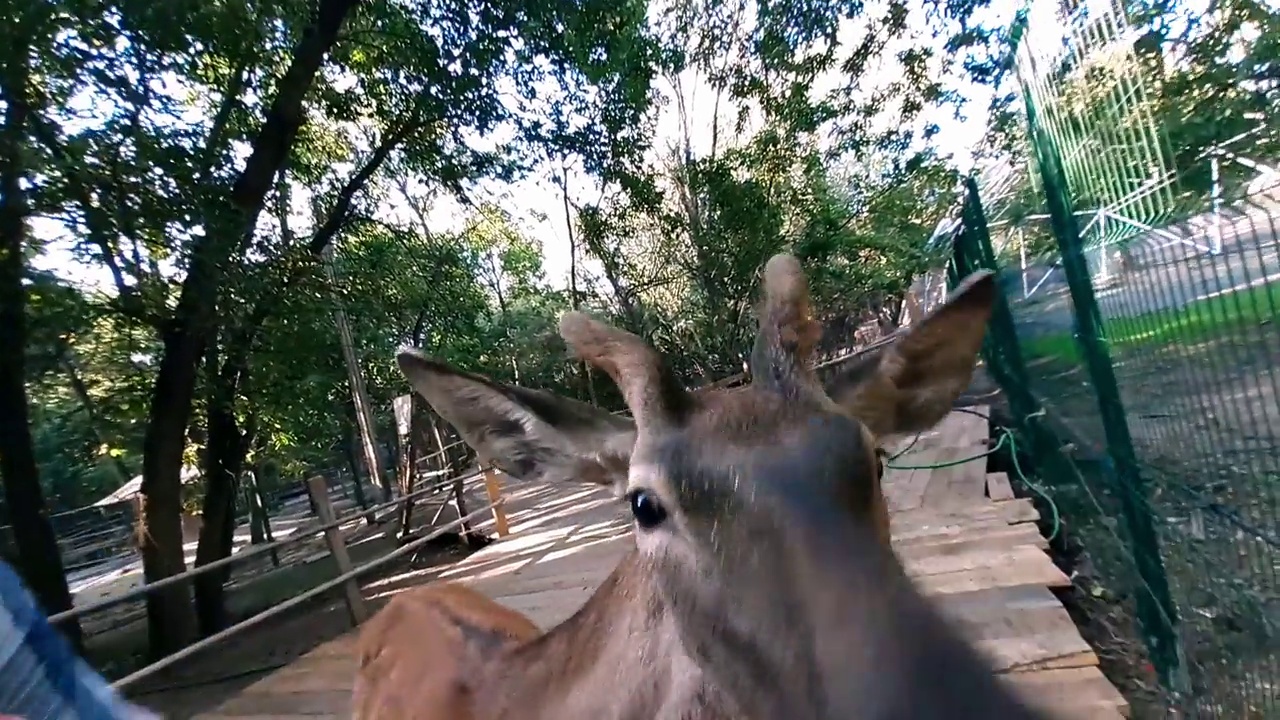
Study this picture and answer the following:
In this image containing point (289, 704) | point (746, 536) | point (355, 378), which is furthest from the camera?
point (355, 378)

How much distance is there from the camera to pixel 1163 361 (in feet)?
9.62

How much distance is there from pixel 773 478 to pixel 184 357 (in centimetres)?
808

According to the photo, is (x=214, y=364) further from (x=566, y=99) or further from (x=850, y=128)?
(x=850, y=128)

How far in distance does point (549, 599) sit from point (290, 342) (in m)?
4.13

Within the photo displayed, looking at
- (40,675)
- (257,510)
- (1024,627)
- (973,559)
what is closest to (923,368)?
(40,675)

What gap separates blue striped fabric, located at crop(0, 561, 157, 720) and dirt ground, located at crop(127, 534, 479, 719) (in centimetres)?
616

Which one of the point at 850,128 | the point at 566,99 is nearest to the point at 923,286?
the point at 850,128

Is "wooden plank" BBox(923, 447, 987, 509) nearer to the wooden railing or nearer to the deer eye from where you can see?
the wooden railing

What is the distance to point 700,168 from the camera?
45.0ft

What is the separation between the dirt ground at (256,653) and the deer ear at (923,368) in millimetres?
6375

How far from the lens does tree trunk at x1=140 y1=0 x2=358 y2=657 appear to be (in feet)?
24.6

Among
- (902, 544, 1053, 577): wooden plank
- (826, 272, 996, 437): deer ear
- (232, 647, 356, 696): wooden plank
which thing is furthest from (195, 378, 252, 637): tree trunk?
(826, 272, 996, 437): deer ear

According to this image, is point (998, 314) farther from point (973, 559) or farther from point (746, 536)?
point (746, 536)

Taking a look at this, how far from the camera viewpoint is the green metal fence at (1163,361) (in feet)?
6.98
